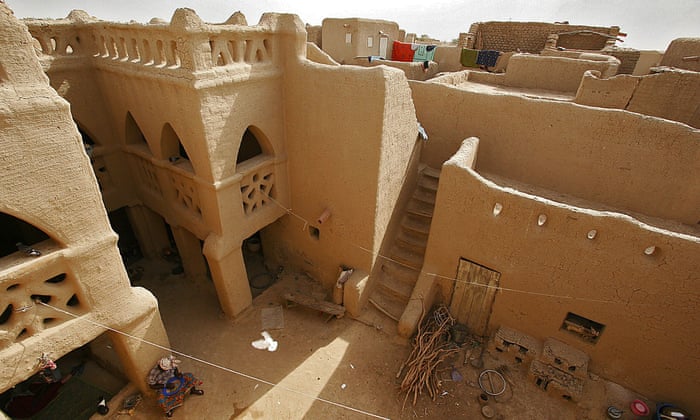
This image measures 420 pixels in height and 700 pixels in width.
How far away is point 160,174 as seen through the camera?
27.2 ft

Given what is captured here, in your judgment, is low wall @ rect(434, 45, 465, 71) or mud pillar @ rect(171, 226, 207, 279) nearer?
mud pillar @ rect(171, 226, 207, 279)

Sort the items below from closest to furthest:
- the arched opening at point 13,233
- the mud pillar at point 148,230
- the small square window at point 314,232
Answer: the arched opening at point 13,233
the small square window at point 314,232
the mud pillar at point 148,230

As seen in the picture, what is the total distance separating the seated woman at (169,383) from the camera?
608cm

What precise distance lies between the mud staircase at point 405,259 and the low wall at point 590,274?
4.25 feet

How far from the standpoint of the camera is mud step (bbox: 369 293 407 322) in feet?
26.0

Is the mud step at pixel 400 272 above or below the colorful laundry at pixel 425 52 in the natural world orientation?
below

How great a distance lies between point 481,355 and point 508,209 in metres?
3.16

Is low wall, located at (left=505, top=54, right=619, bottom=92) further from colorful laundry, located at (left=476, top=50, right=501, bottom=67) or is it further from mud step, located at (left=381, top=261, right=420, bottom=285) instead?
mud step, located at (left=381, top=261, right=420, bottom=285)

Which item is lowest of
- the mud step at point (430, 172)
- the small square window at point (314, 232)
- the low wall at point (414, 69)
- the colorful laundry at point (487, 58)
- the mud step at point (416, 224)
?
the small square window at point (314, 232)

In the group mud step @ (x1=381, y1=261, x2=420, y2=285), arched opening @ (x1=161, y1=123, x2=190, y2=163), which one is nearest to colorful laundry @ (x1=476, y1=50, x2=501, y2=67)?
mud step @ (x1=381, y1=261, x2=420, y2=285)

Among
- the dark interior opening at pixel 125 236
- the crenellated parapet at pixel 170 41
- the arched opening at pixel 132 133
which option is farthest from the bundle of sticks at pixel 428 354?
the dark interior opening at pixel 125 236

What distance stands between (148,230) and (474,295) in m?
9.11

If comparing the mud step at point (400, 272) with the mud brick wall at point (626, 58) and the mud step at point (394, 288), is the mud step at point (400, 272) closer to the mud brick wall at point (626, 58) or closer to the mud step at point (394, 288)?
the mud step at point (394, 288)

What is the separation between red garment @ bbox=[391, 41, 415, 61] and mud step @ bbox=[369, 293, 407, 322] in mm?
14789
